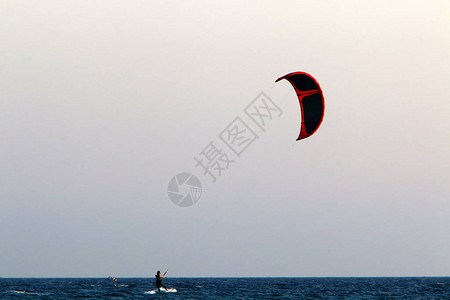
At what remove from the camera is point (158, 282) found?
47.3 meters

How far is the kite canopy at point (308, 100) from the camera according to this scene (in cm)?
3266

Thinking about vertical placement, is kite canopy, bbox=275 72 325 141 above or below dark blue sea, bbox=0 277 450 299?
above

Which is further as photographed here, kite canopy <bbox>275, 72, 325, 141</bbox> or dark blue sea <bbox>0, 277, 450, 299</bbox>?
dark blue sea <bbox>0, 277, 450, 299</bbox>

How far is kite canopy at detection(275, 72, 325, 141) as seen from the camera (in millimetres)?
32656

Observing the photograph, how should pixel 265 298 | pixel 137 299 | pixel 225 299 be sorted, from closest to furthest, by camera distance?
pixel 137 299, pixel 225 299, pixel 265 298

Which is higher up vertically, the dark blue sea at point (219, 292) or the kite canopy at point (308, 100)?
the kite canopy at point (308, 100)

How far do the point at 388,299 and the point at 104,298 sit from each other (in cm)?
2382

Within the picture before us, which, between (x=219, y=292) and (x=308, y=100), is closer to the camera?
(x=308, y=100)

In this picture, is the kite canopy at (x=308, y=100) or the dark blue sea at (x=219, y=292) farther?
the dark blue sea at (x=219, y=292)

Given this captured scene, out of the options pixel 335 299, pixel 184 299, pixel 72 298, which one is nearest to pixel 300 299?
pixel 335 299

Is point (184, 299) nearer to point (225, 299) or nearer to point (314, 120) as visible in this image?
point (225, 299)

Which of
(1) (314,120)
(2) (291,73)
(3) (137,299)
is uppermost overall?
(2) (291,73)

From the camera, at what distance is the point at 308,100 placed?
3331cm

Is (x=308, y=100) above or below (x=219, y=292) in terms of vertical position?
above
